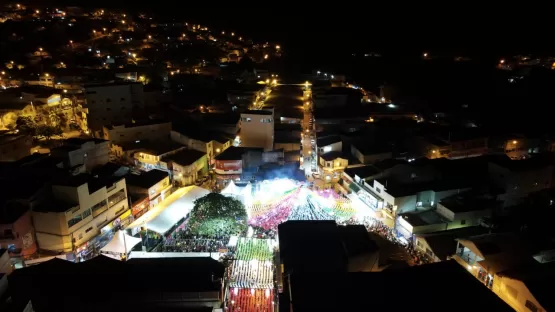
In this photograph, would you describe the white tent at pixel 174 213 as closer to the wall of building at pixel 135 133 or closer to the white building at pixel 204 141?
the white building at pixel 204 141

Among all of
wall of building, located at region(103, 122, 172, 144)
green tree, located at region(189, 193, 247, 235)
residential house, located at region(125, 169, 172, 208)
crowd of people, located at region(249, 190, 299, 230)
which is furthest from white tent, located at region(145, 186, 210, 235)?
wall of building, located at region(103, 122, 172, 144)

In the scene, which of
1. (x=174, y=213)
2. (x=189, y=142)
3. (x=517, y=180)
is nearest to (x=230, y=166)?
(x=189, y=142)

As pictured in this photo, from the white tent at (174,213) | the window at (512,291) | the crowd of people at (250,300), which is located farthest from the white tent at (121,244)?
the window at (512,291)

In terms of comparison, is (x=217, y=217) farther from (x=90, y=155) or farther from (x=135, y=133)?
(x=135, y=133)

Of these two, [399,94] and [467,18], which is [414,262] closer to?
[399,94]

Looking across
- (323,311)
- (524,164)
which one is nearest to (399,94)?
(524,164)

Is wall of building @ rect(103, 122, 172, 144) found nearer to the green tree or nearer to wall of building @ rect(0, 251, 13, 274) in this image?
the green tree
